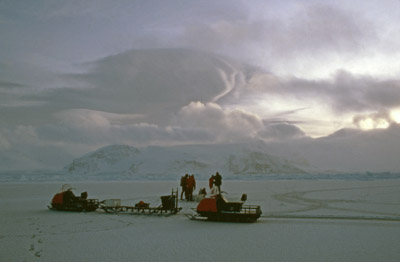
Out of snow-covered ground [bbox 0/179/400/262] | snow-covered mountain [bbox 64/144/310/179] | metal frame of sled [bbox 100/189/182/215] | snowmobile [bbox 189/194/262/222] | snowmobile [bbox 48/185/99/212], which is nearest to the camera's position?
snow-covered ground [bbox 0/179/400/262]

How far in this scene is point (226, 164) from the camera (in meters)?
120

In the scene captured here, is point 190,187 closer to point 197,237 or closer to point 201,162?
point 197,237

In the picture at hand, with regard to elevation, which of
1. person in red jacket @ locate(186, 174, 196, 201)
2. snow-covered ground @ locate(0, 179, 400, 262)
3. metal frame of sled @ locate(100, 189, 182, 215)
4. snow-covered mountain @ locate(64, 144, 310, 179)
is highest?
snow-covered mountain @ locate(64, 144, 310, 179)

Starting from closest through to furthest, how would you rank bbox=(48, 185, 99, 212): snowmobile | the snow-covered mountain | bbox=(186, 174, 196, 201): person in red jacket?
bbox=(48, 185, 99, 212): snowmobile
bbox=(186, 174, 196, 201): person in red jacket
the snow-covered mountain

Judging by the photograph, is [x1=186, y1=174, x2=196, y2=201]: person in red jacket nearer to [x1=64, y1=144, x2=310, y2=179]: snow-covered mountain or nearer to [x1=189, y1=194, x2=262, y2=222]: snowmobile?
[x1=189, y1=194, x2=262, y2=222]: snowmobile

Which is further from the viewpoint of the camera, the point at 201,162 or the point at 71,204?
the point at 201,162

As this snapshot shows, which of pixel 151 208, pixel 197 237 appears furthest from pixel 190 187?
pixel 197 237

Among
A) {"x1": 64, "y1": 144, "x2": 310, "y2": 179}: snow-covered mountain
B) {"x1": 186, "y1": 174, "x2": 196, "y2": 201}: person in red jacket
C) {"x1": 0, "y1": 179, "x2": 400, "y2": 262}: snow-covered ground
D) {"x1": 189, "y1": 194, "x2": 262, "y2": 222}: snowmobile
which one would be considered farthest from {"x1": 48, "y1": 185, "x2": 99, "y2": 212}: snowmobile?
{"x1": 64, "y1": 144, "x2": 310, "y2": 179}: snow-covered mountain

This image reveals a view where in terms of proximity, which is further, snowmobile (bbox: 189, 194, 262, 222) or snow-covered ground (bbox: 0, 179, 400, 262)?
snowmobile (bbox: 189, 194, 262, 222)

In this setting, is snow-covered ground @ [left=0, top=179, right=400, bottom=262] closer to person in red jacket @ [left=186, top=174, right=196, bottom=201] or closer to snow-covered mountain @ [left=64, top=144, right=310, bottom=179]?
person in red jacket @ [left=186, top=174, right=196, bottom=201]

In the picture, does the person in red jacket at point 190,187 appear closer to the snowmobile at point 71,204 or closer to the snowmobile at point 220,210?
the snowmobile at point 71,204

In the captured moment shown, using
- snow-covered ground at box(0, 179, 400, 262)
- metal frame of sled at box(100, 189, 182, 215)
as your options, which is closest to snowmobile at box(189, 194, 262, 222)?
snow-covered ground at box(0, 179, 400, 262)

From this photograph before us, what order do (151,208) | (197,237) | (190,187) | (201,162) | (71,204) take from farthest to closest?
(201,162)
(190,187)
(71,204)
(151,208)
(197,237)

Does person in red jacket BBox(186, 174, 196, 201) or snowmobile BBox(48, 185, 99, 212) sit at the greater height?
person in red jacket BBox(186, 174, 196, 201)
